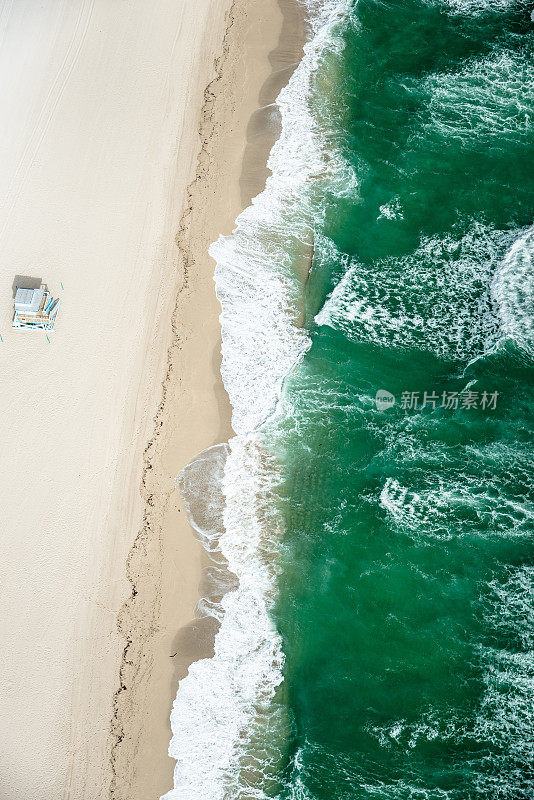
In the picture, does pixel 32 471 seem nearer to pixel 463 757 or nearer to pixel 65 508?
pixel 65 508

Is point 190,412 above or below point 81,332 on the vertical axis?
below

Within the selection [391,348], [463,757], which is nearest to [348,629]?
[463,757]

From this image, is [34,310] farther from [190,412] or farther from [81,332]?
[190,412]

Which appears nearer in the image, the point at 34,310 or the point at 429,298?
the point at 34,310

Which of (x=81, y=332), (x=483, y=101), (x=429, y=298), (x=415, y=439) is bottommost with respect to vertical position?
(x=415, y=439)

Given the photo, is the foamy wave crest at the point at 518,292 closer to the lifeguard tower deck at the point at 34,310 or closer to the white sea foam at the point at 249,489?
the white sea foam at the point at 249,489

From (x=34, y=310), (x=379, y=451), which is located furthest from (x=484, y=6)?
(x=34, y=310)

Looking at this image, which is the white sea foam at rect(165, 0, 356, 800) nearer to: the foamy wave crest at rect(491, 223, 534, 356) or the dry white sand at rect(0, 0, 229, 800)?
the dry white sand at rect(0, 0, 229, 800)

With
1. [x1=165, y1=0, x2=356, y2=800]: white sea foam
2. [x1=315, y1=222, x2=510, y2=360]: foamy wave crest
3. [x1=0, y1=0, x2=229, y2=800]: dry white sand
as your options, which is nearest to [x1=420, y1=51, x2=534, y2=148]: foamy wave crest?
[x1=315, y1=222, x2=510, y2=360]: foamy wave crest

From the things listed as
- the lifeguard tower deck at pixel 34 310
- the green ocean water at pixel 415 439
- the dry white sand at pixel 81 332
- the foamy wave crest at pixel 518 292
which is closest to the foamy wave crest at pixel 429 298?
the green ocean water at pixel 415 439
